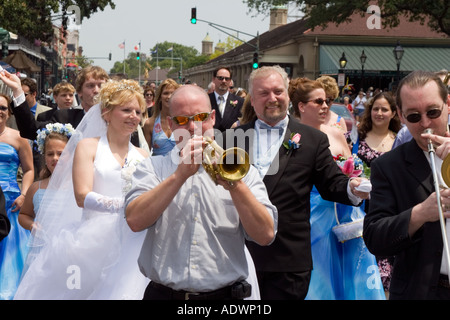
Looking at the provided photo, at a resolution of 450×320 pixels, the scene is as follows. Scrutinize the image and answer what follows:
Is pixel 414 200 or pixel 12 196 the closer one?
pixel 414 200

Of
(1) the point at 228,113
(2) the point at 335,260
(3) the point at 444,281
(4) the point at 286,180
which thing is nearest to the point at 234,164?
(3) the point at 444,281

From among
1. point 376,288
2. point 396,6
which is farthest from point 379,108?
point 396,6

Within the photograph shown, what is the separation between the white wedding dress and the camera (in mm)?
5445

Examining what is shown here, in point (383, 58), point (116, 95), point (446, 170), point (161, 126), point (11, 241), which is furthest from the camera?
point (383, 58)

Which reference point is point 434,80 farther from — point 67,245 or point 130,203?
point 67,245

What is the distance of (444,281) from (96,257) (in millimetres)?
3027

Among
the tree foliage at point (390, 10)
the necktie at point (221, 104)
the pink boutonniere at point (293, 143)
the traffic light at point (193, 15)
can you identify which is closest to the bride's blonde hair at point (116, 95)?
the pink boutonniere at point (293, 143)

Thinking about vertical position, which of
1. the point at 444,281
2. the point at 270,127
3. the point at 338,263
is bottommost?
the point at 338,263

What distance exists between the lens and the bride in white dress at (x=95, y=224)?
18.0 ft

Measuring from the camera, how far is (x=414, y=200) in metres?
3.46

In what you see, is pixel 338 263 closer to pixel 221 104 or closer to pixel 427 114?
pixel 427 114

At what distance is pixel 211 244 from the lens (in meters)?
3.63

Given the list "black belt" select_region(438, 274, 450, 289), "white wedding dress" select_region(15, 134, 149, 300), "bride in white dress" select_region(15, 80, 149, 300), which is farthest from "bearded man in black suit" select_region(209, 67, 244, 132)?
"black belt" select_region(438, 274, 450, 289)

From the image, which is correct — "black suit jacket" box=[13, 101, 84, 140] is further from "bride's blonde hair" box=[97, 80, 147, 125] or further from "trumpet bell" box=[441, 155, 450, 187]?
"trumpet bell" box=[441, 155, 450, 187]
